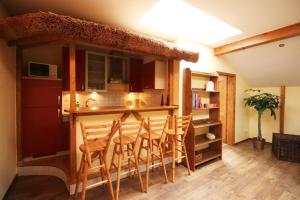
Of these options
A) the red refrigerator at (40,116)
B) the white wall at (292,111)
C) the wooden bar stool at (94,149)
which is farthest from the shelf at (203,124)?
the red refrigerator at (40,116)

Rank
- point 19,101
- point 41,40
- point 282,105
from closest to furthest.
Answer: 1. point 41,40
2. point 19,101
3. point 282,105

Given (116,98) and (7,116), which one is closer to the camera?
(7,116)

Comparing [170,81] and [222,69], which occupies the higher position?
[222,69]

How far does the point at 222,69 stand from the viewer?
3758 mm

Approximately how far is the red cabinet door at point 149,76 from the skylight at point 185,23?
763mm

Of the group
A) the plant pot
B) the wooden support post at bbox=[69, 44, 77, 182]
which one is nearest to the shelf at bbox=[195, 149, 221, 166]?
the plant pot

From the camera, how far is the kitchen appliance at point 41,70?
110 inches

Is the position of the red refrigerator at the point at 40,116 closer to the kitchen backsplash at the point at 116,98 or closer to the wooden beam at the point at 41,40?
the kitchen backsplash at the point at 116,98

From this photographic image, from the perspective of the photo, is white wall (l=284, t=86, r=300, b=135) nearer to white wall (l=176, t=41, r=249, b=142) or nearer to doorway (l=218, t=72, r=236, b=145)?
white wall (l=176, t=41, r=249, b=142)

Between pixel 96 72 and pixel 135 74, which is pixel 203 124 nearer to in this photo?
pixel 135 74

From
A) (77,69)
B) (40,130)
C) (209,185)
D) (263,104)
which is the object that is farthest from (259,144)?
(40,130)

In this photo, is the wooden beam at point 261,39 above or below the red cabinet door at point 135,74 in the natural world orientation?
above

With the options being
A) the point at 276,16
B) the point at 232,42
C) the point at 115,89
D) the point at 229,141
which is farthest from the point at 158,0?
the point at 229,141

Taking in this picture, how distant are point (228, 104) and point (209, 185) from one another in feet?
7.94
